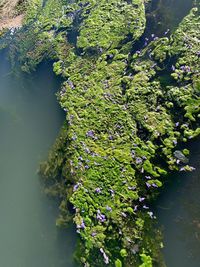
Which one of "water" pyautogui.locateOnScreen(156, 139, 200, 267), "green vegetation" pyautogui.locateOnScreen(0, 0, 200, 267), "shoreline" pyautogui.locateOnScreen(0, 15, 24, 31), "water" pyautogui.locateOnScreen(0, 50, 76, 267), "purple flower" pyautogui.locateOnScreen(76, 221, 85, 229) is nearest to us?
"water" pyautogui.locateOnScreen(156, 139, 200, 267)

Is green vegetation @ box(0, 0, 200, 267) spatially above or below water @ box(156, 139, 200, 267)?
above

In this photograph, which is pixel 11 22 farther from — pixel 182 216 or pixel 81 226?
pixel 182 216

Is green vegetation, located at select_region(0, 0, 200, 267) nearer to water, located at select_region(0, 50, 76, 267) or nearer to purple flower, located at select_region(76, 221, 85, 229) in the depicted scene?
purple flower, located at select_region(76, 221, 85, 229)

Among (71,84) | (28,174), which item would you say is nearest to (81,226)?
(28,174)

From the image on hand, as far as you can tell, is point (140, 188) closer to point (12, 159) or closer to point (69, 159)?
point (69, 159)

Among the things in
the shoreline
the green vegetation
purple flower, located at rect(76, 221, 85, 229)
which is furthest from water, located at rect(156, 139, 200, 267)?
the shoreline

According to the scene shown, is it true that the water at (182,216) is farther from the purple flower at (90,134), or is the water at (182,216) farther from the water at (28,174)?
the purple flower at (90,134)

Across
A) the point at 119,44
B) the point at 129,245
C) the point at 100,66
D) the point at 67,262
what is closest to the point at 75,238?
the point at 67,262
